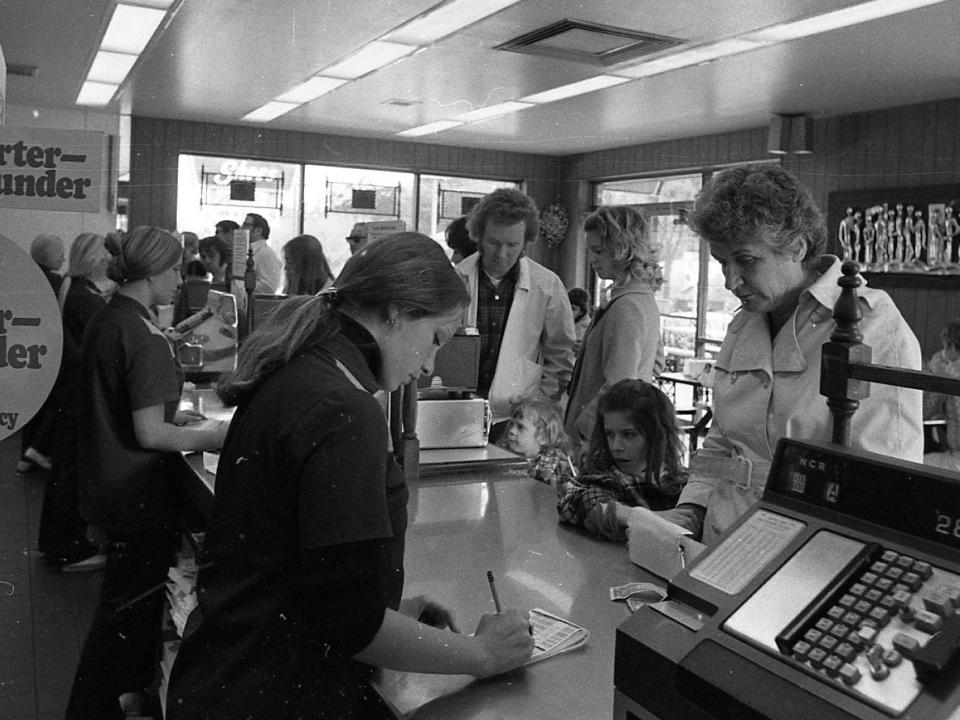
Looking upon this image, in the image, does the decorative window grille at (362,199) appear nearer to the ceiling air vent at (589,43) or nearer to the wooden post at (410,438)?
the wooden post at (410,438)

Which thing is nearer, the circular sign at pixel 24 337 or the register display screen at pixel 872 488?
the register display screen at pixel 872 488

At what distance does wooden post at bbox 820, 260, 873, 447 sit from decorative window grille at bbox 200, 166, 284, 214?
4.83ft

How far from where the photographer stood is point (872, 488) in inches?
27.4

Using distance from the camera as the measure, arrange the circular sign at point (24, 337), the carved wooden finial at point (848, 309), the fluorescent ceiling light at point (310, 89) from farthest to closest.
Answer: the fluorescent ceiling light at point (310, 89)
the circular sign at point (24, 337)
the carved wooden finial at point (848, 309)

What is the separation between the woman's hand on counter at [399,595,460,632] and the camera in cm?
112

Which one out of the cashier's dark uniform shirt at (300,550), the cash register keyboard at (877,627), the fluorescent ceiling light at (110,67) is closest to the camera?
the cash register keyboard at (877,627)

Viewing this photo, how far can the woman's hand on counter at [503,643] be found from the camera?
959 millimetres

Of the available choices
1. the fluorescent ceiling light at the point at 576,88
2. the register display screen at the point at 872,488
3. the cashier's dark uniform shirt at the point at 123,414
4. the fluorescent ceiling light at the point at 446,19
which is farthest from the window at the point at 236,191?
the fluorescent ceiling light at the point at 446,19

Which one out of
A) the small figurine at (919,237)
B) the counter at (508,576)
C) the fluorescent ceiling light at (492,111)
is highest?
the fluorescent ceiling light at (492,111)

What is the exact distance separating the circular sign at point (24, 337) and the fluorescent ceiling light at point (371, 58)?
2.18 metres

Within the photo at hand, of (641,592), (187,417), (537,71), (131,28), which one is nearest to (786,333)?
(641,592)

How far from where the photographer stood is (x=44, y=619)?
1.72 m

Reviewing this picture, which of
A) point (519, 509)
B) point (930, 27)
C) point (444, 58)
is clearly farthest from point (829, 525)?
point (930, 27)

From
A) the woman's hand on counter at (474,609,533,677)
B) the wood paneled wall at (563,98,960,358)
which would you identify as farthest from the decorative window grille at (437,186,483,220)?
the woman's hand on counter at (474,609,533,677)
